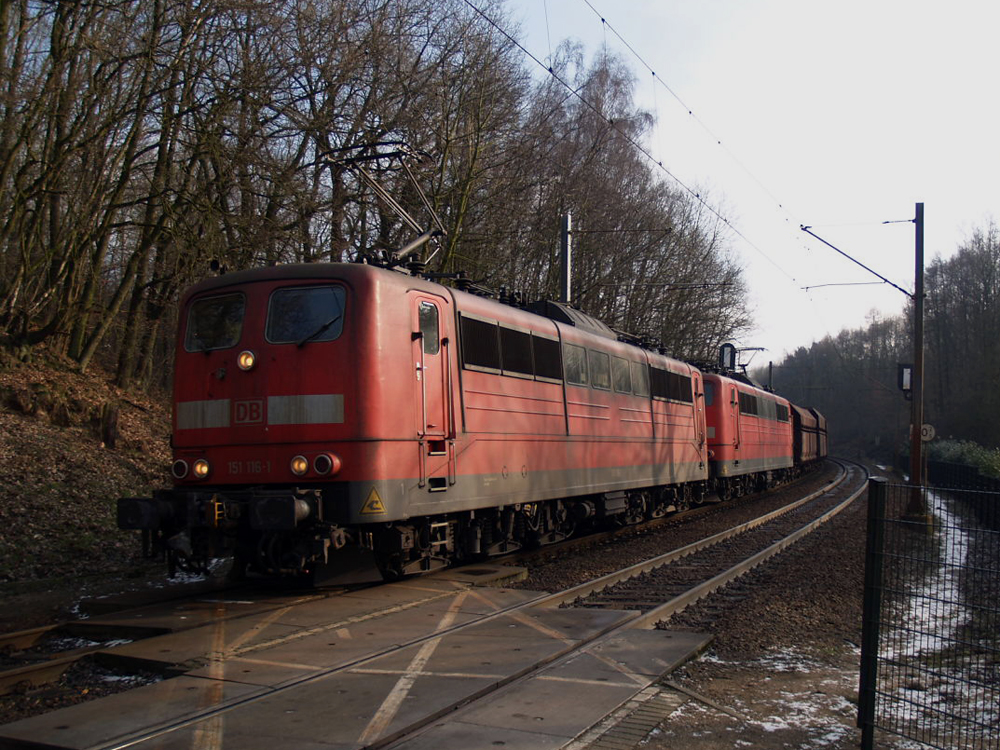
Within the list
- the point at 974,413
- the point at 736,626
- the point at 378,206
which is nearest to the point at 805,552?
the point at 736,626

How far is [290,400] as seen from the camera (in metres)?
8.35

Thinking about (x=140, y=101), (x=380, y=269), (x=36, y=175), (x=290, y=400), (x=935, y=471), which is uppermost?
(x=140, y=101)

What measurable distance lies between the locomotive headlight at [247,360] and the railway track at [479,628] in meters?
2.27

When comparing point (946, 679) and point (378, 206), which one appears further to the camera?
point (378, 206)

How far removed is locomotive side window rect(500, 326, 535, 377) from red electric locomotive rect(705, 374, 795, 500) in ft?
37.3

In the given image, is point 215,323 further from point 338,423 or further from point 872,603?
point 872,603

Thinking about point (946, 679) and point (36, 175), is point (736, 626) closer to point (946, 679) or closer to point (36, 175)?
point (946, 679)

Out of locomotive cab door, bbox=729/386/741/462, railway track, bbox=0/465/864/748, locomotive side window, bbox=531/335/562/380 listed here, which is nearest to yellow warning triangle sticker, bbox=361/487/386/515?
railway track, bbox=0/465/864/748

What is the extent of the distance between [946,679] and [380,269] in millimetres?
5783

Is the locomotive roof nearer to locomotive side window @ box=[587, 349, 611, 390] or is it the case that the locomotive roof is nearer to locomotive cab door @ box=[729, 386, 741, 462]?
locomotive side window @ box=[587, 349, 611, 390]

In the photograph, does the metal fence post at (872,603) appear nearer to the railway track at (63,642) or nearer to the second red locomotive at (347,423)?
the second red locomotive at (347,423)

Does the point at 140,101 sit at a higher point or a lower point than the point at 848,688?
higher

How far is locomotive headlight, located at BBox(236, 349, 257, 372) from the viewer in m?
8.59

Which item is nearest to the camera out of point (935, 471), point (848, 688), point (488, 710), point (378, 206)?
point (488, 710)
